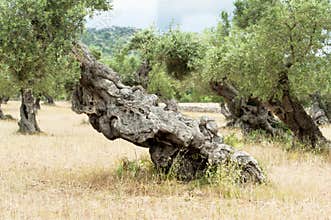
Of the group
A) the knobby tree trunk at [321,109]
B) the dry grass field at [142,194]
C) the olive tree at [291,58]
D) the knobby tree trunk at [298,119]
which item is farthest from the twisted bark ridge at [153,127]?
the knobby tree trunk at [321,109]

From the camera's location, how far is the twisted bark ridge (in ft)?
38.3

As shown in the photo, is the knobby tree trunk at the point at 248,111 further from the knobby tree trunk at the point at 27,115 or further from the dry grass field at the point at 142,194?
the knobby tree trunk at the point at 27,115

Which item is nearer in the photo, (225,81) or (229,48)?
(229,48)

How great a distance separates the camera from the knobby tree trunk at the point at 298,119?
1931 centimetres

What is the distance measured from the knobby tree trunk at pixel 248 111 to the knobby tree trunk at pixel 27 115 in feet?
38.2

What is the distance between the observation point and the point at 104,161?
1603 cm

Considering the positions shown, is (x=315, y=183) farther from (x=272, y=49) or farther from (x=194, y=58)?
(x=194, y=58)

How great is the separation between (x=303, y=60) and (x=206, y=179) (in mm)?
8141

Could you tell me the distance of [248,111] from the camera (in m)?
28.3

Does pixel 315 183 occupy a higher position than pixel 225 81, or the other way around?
pixel 225 81

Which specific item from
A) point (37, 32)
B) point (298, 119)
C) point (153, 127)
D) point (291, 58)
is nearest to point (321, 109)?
point (298, 119)

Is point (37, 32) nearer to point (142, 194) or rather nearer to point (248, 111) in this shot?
point (142, 194)

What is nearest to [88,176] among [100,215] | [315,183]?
[100,215]

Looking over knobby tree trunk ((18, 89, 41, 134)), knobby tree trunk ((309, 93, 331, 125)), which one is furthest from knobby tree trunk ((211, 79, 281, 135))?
knobby tree trunk ((309, 93, 331, 125))
